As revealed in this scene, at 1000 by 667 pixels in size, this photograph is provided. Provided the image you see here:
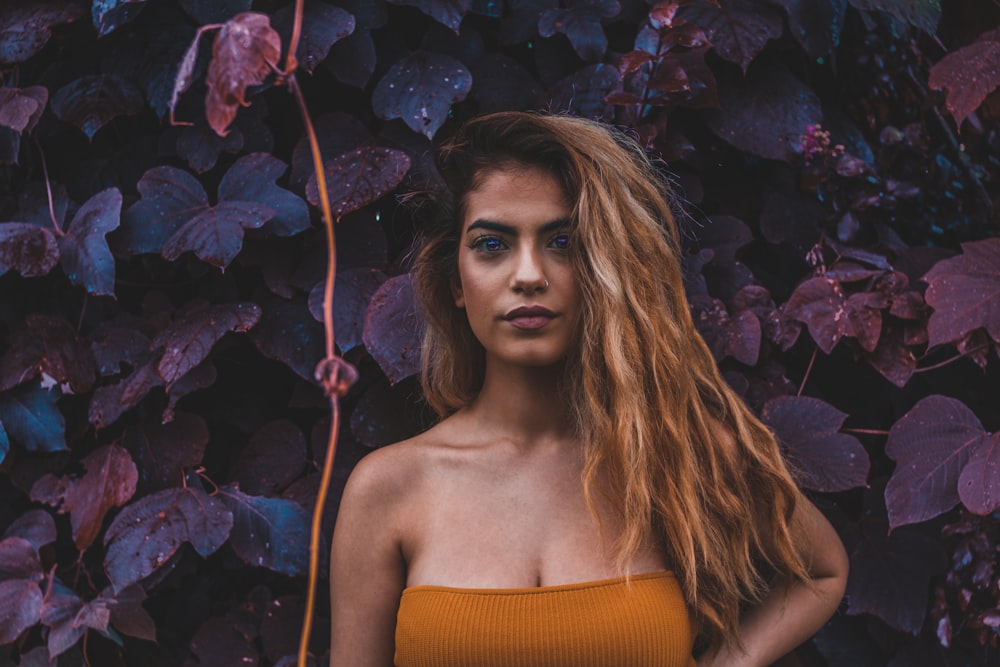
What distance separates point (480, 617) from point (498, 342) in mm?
382

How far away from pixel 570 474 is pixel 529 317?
27 centimetres

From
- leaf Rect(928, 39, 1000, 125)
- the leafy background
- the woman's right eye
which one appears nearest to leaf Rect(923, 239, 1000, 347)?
the leafy background

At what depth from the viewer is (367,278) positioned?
1.69 m

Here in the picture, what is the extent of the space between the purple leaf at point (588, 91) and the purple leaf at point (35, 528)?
1079mm

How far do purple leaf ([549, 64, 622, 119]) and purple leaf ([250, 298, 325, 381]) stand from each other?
554mm

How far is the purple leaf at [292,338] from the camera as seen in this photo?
1.67 m

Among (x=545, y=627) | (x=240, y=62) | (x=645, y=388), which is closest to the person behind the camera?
(x=240, y=62)

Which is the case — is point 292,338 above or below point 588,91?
below

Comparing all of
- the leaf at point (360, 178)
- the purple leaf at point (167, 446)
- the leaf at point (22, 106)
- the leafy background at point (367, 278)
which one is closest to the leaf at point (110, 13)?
the leafy background at point (367, 278)

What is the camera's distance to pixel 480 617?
1404 millimetres

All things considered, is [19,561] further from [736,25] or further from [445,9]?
[736,25]

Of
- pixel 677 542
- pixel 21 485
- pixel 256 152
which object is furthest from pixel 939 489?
pixel 21 485

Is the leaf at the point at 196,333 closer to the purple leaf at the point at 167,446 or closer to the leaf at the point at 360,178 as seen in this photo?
the purple leaf at the point at 167,446

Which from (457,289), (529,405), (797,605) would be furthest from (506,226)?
(797,605)
